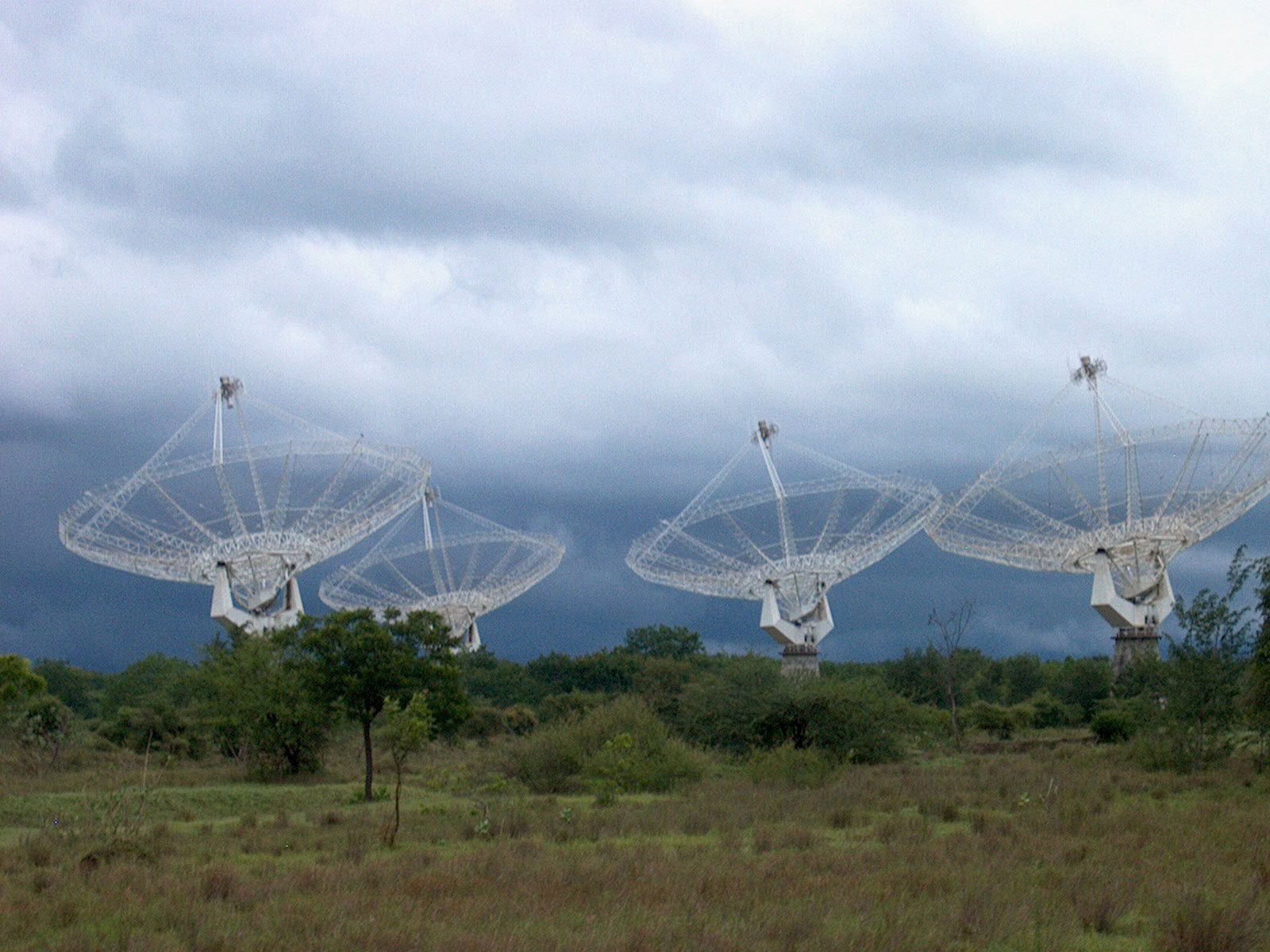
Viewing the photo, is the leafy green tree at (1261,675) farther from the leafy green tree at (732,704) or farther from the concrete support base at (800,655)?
the concrete support base at (800,655)

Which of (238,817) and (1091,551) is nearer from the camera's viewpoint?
(238,817)

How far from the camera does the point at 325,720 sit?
41562 millimetres

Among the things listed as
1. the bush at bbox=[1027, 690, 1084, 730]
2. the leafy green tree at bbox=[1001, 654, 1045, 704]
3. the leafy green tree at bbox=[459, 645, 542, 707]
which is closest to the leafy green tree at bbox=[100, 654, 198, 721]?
the leafy green tree at bbox=[459, 645, 542, 707]

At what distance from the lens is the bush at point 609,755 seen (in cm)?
3697

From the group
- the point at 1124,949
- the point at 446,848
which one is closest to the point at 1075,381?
the point at 446,848

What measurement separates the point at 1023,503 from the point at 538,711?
106 feet

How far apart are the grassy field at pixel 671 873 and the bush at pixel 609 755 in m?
4.54

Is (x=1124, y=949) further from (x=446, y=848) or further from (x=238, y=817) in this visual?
(x=238, y=817)

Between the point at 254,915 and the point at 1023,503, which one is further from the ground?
the point at 1023,503

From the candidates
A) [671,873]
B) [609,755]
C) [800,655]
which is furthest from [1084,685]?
[671,873]

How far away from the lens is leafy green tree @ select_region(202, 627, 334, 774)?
41.5 m

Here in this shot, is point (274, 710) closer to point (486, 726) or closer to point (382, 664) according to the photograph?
point (382, 664)

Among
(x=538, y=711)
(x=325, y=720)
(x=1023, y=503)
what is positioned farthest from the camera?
(x=538, y=711)

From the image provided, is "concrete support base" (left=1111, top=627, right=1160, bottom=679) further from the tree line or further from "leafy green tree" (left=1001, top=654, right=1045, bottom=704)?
"leafy green tree" (left=1001, top=654, right=1045, bottom=704)
